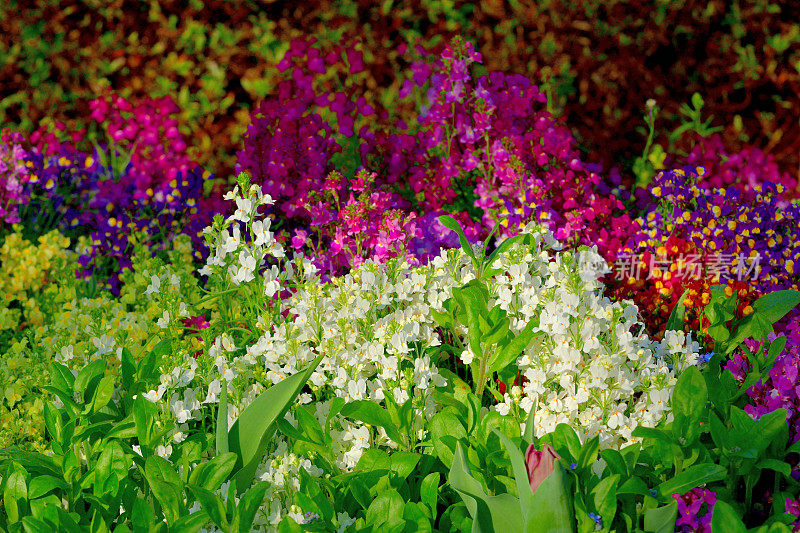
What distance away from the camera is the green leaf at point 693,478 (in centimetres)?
129

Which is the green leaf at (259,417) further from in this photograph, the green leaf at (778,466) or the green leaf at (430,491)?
the green leaf at (778,466)

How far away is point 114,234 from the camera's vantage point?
2828 millimetres

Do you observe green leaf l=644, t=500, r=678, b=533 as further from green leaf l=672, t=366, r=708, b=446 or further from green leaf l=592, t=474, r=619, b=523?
green leaf l=672, t=366, r=708, b=446

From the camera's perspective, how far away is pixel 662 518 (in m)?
1.29

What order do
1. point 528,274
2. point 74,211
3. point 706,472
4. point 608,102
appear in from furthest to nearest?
point 608,102, point 74,211, point 528,274, point 706,472

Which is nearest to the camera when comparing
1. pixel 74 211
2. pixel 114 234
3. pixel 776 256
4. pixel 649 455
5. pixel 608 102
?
pixel 649 455

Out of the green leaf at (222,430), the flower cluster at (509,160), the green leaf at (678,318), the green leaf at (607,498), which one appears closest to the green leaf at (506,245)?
the green leaf at (678,318)

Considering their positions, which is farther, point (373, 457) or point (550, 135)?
point (550, 135)

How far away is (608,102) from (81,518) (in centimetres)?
330

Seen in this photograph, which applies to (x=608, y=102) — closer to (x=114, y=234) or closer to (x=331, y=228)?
(x=331, y=228)

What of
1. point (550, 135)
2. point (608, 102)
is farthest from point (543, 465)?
point (608, 102)

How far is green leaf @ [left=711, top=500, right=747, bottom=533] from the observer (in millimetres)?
1205

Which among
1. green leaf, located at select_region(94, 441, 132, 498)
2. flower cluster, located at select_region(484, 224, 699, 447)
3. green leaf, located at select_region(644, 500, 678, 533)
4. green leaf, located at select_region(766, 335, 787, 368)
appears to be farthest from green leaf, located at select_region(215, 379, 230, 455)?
green leaf, located at select_region(766, 335, 787, 368)

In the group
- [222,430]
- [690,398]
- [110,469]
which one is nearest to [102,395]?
[110,469]
